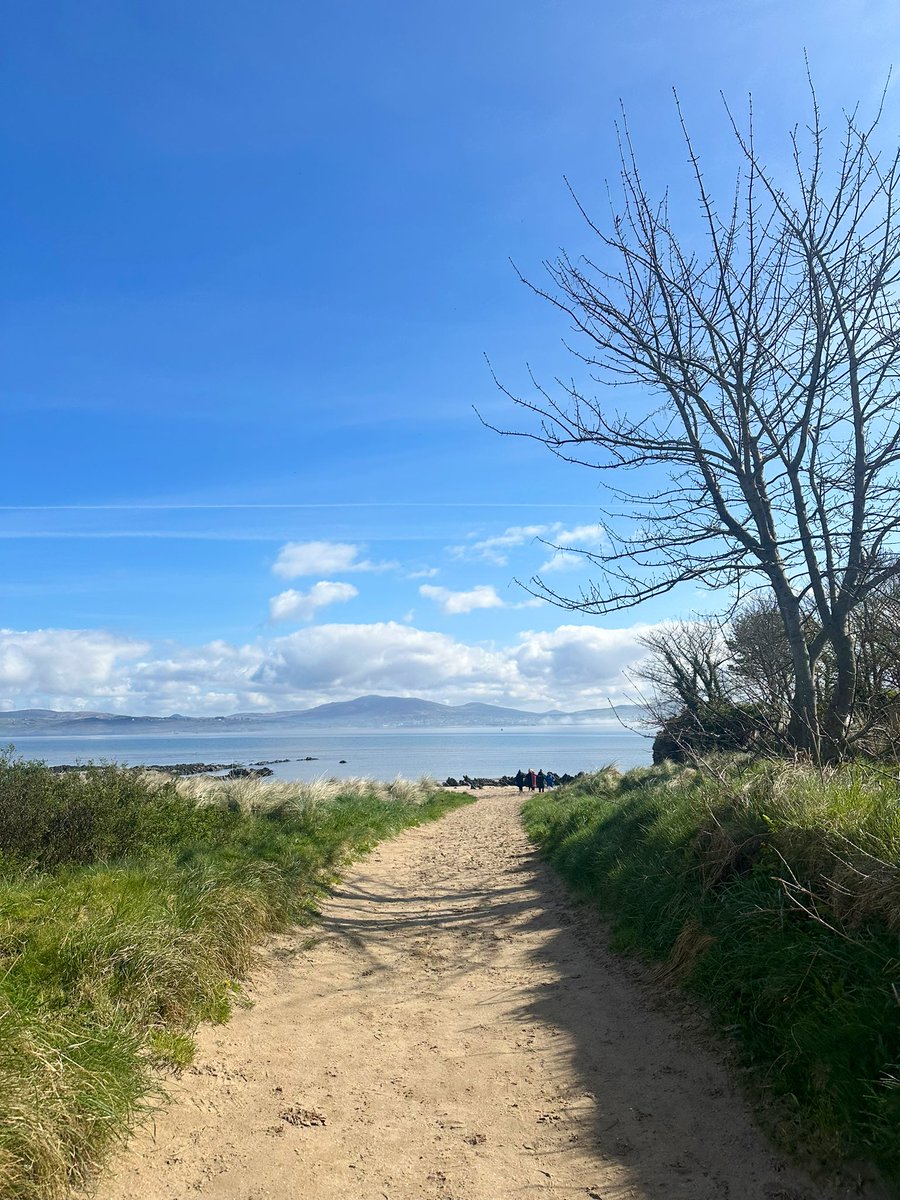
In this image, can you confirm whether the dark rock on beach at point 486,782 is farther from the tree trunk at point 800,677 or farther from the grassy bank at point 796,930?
the grassy bank at point 796,930

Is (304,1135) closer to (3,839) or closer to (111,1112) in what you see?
(111,1112)

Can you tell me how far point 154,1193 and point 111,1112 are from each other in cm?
40

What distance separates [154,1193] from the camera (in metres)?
3.50

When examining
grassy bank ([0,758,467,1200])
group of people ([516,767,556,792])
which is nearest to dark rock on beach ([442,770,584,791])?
group of people ([516,767,556,792])

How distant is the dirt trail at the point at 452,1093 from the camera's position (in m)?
3.65

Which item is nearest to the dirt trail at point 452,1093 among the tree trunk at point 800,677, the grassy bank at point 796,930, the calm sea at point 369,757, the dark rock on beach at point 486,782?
the grassy bank at point 796,930

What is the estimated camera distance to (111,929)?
5.17m

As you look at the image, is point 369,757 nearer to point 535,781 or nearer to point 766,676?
point 535,781

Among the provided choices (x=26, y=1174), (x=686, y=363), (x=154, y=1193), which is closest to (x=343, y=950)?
(x=154, y=1193)

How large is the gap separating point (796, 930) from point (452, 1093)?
2.27 m

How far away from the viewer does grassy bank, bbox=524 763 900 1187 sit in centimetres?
354

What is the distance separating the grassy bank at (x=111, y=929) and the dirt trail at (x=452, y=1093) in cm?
32

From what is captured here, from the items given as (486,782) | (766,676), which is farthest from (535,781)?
(766,676)

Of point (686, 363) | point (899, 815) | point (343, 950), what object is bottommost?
point (343, 950)
